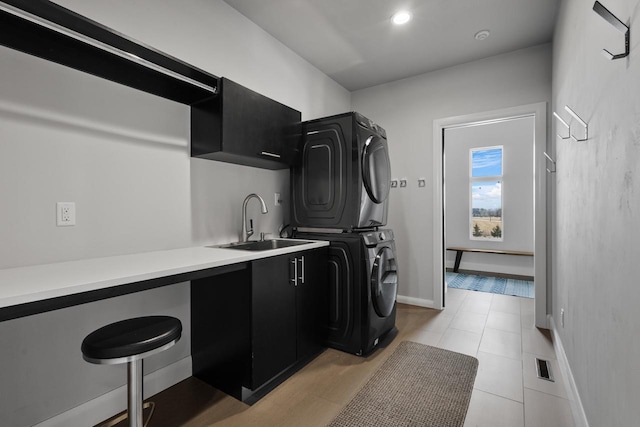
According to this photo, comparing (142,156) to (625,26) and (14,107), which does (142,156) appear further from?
(625,26)

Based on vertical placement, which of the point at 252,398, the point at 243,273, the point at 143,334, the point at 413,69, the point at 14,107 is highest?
the point at 413,69

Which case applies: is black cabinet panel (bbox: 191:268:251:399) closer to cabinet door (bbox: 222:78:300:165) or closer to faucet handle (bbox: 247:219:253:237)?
faucet handle (bbox: 247:219:253:237)

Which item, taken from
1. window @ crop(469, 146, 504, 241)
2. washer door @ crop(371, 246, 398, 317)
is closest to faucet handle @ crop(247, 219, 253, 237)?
washer door @ crop(371, 246, 398, 317)

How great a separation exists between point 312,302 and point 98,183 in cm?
157

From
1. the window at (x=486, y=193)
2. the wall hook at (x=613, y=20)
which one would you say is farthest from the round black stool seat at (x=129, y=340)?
the window at (x=486, y=193)

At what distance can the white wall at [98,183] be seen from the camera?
1376 millimetres

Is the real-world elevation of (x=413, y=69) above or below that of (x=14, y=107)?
above

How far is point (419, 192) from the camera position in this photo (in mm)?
3568

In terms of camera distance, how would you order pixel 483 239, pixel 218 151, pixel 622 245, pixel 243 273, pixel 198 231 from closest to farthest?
1. pixel 622 245
2. pixel 243 273
3. pixel 218 151
4. pixel 198 231
5. pixel 483 239

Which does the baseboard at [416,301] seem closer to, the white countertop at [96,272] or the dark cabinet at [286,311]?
the dark cabinet at [286,311]

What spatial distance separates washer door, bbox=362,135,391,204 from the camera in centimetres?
250

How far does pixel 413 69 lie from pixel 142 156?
301 centimetres

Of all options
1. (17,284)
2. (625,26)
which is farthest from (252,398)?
(625,26)

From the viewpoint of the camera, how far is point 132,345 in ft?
3.91
